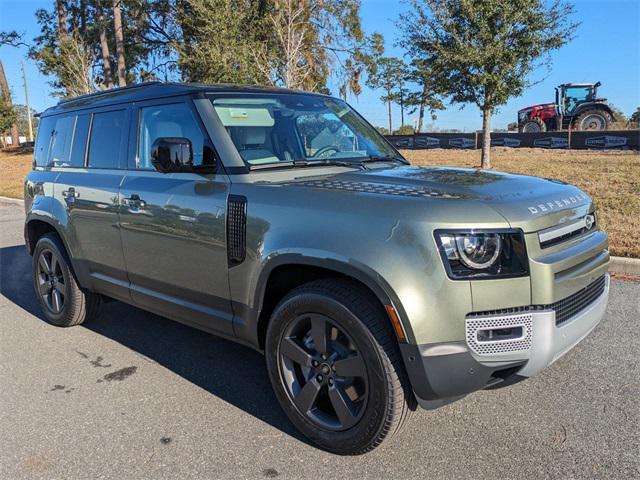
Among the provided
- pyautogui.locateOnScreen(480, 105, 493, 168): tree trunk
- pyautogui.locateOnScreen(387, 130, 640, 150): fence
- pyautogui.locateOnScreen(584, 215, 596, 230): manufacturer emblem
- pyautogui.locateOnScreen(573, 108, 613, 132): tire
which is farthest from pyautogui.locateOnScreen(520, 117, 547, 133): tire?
pyautogui.locateOnScreen(584, 215, 596, 230): manufacturer emblem

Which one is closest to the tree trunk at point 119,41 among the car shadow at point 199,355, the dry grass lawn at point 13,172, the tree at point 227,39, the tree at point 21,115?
the tree at point 21,115

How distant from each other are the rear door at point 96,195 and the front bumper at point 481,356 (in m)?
2.47

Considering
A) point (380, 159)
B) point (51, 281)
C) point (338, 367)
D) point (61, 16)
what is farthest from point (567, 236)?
point (61, 16)

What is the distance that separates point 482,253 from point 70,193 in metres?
3.50

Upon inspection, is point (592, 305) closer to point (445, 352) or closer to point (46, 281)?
point (445, 352)

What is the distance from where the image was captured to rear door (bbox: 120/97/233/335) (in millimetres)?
3227

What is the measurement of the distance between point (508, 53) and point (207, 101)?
12.7m

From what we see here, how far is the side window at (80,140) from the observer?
4531 millimetres

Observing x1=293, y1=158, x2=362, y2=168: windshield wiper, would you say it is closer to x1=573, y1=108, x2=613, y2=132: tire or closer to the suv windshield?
the suv windshield

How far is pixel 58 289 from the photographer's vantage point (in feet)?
16.1

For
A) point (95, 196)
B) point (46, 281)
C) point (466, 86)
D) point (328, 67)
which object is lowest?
point (46, 281)

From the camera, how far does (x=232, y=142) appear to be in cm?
335

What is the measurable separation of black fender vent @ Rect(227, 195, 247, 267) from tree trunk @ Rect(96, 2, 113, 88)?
30606 millimetres

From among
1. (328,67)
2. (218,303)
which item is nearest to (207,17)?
(328,67)
